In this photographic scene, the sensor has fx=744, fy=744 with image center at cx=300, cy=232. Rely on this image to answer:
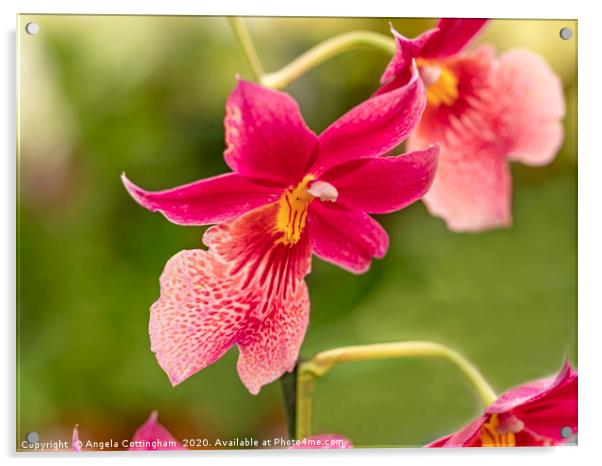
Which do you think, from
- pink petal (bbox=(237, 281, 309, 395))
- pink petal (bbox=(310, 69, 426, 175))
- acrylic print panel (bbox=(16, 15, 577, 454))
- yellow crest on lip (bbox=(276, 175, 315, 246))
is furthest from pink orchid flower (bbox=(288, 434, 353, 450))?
pink petal (bbox=(310, 69, 426, 175))

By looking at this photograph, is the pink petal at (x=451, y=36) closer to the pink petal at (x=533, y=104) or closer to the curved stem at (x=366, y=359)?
the pink petal at (x=533, y=104)

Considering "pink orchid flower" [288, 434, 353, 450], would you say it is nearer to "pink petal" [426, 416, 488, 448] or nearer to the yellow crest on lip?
A: "pink petal" [426, 416, 488, 448]

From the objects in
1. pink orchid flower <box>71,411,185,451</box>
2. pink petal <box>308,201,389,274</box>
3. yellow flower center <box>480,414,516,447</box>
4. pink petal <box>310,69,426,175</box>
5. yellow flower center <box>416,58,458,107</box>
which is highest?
yellow flower center <box>416,58,458,107</box>

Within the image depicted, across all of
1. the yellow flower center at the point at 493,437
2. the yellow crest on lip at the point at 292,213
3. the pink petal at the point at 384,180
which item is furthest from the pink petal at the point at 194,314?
the yellow flower center at the point at 493,437

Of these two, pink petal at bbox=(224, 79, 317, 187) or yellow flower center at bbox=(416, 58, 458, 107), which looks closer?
pink petal at bbox=(224, 79, 317, 187)

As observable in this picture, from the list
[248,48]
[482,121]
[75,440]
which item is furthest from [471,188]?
[75,440]

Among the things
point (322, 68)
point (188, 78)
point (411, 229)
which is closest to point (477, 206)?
→ point (411, 229)
